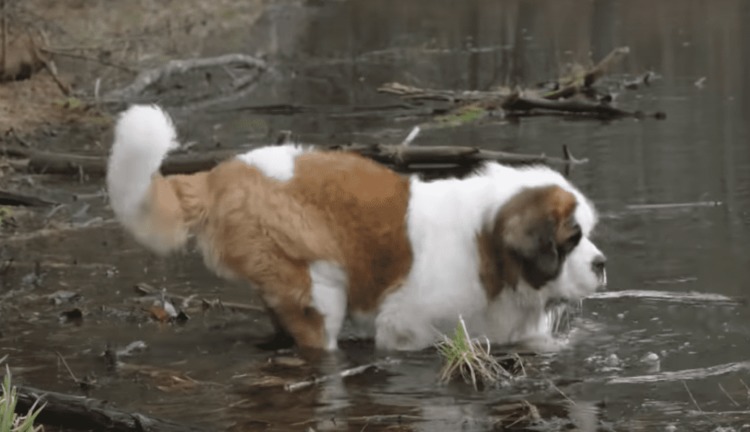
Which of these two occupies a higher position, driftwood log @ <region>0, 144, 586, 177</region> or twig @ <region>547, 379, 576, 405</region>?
Result: driftwood log @ <region>0, 144, 586, 177</region>

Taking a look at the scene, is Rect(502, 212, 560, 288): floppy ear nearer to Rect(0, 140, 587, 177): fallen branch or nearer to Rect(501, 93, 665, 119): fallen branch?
A: Rect(0, 140, 587, 177): fallen branch

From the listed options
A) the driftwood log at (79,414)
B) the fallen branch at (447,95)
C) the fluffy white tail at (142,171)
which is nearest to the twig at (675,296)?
the fluffy white tail at (142,171)

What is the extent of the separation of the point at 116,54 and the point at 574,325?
19122 millimetres

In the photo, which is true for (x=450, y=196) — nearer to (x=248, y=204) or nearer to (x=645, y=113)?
(x=248, y=204)

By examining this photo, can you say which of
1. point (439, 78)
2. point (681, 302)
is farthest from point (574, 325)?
point (439, 78)

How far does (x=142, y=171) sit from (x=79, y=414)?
2.09 metres

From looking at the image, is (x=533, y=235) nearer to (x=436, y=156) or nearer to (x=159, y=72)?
(x=436, y=156)

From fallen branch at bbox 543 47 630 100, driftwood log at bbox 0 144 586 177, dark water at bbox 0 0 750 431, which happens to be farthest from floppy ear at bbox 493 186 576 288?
fallen branch at bbox 543 47 630 100

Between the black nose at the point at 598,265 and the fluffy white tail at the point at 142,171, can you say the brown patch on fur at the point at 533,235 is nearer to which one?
the black nose at the point at 598,265

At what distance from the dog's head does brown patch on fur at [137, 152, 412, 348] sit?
609 millimetres

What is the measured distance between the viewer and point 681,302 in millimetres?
9328

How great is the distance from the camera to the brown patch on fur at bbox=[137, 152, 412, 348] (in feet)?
27.6

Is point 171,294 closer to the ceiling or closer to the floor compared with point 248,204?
closer to the floor

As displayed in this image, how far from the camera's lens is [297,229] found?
27.6 feet
